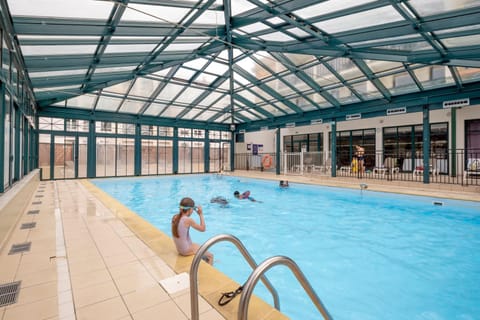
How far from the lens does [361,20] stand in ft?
17.8

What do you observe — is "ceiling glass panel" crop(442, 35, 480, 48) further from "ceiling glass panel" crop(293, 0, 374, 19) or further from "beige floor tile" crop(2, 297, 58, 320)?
"beige floor tile" crop(2, 297, 58, 320)

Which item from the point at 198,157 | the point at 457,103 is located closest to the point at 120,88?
the point at 198,157

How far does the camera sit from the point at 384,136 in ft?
44.2

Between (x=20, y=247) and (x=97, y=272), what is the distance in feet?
5.29

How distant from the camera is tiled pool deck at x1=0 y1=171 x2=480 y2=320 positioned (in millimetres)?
1884

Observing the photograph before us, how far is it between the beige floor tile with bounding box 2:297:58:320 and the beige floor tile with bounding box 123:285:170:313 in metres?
0.54

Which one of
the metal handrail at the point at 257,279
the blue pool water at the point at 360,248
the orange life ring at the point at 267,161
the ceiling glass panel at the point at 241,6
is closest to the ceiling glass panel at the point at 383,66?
the blue pool water at the point at 360,248

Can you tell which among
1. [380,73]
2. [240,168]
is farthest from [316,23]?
[240,168]

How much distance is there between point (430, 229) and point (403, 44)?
4.70m

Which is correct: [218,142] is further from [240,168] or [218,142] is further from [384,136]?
[384,136]

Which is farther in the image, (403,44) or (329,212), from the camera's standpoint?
(329,212)

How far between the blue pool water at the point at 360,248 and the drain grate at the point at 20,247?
254 centimetres

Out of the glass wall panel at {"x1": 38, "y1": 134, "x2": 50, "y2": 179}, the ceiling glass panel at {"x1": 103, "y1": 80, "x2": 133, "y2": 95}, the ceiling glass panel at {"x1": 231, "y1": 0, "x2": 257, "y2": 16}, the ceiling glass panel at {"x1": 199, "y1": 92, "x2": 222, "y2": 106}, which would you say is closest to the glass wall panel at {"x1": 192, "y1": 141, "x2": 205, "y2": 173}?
the ceiling glass panel at {"x1": 199, "y1": 92, "x2": 222, "y2": 106}

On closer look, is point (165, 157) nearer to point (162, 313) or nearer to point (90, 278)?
point (90, 278)
